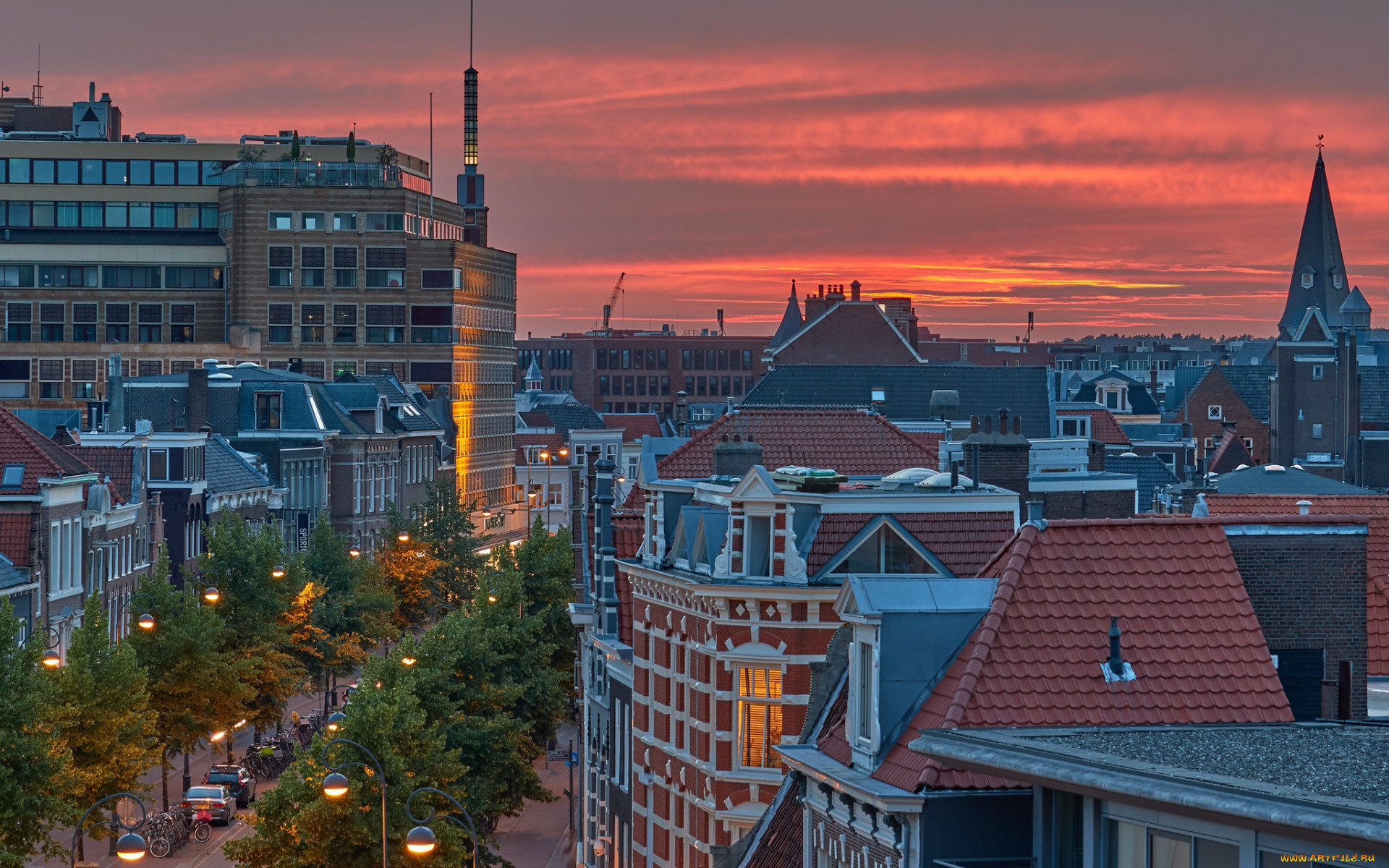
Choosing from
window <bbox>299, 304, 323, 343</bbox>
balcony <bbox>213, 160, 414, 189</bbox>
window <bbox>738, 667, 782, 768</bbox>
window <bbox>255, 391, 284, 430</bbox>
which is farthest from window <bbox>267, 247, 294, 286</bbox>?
window <bbox>738, 667, 782, 768</bbox>

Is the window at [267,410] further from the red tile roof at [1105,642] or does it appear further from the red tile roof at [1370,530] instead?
the red tile roof at [1105,642]

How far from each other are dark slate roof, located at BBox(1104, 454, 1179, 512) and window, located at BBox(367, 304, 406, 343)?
86.5 metres

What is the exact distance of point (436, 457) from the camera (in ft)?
516

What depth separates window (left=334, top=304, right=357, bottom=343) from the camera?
575ft

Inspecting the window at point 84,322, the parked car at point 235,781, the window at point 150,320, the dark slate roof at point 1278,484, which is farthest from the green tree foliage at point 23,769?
the window at point 84,322

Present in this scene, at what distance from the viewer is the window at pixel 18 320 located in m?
173

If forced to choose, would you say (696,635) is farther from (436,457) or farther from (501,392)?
(501,392)

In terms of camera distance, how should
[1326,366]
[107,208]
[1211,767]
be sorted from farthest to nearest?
[107,208], [1326,366], [1211,767]

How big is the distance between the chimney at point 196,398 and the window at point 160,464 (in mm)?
24259

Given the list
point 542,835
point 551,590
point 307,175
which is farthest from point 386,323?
point 542,835

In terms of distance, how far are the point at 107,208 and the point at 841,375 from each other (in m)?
83.6

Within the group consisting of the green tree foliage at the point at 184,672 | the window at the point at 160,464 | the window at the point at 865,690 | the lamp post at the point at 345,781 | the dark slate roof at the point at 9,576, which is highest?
the window at the point at 865,690

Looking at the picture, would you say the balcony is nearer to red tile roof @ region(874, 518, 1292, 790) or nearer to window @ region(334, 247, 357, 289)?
window @ region(334, 247, 357, 289)

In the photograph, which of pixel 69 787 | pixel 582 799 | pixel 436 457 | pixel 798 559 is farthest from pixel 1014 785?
pixel 436 457
